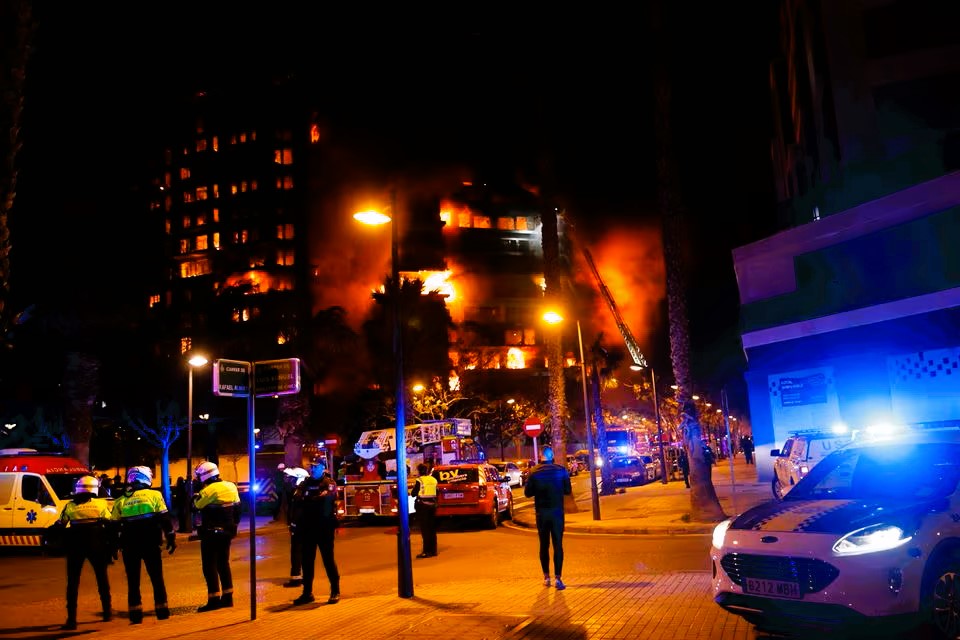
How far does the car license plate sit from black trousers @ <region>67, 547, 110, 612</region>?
26.4 ft

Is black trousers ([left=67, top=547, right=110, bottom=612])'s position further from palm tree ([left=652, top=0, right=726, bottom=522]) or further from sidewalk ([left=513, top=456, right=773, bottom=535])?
palm tree ([left=652, top=0, right=726, bottom=522])

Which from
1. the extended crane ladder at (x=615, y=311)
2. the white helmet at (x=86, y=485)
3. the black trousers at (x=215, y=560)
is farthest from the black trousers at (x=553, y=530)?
the extended crane ladder at (x=615, y=311)

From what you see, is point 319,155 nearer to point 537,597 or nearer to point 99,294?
point 99,294

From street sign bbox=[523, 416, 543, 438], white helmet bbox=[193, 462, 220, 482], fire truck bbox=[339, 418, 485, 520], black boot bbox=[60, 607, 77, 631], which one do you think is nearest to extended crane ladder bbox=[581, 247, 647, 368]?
fire truck bbox=[339, 418, 485, 520]

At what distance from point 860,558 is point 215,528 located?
7472 mm

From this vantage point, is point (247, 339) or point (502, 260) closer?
point (247, 339)

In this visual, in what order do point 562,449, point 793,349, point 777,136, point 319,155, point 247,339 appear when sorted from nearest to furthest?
point 562,449, point 793,349, point 247,339, point 777,136, point 319,155

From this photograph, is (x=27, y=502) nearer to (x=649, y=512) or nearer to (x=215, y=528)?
(x=215, y=528)

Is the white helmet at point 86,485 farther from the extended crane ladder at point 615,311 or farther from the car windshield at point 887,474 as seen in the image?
the extended crane ladder at point 615,311

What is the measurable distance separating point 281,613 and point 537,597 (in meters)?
3.10

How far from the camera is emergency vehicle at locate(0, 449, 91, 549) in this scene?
19.5 meters

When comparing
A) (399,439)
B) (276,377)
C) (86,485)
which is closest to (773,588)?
(399,439)

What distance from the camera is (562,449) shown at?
2309 cm

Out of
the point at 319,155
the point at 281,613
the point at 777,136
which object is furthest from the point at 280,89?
the point at 281,613
